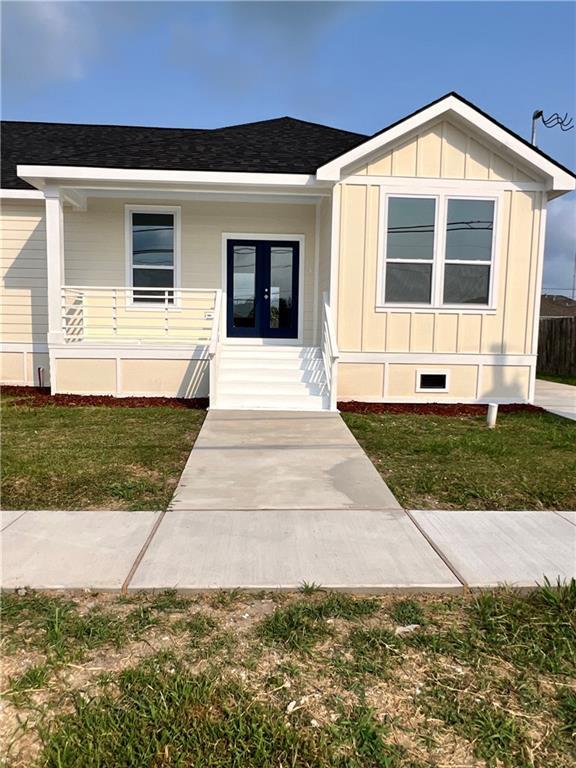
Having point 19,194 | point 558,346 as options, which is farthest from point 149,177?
point 558,346

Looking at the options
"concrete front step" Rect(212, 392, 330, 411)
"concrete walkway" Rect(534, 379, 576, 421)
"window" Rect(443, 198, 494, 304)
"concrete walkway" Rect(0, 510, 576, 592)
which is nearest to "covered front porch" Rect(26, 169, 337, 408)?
"concrete front step" Rect(212, 392, 330, 411)

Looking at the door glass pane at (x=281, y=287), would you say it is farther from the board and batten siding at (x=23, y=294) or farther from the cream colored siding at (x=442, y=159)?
the board and batten siding at (x=23, y=294)

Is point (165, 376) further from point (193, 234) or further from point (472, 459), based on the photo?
point (472, 459)

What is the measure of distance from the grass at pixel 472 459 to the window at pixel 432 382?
3.97ft

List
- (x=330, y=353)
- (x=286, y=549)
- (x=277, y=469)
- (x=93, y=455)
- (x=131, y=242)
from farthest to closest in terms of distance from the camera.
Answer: (x=131, y=242) < (x=330, y=353) < (x=93, y=455) < (x=277, y=469) < (x=286, y=549)

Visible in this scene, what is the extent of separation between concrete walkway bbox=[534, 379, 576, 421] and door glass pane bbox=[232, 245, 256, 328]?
5.97 m

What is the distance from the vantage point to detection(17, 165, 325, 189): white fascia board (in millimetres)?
8812

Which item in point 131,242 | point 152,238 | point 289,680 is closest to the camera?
point 289,680

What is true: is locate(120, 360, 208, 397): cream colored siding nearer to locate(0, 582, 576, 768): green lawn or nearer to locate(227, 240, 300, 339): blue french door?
locate(227, 240, 300, 339): blue french door

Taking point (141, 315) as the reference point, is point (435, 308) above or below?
above

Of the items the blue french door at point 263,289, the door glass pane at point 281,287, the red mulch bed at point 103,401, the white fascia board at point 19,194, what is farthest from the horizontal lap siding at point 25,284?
the door glass pane at point 281,287

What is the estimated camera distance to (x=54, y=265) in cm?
928

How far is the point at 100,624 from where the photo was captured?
2.61 m

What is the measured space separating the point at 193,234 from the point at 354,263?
12.0 ft
